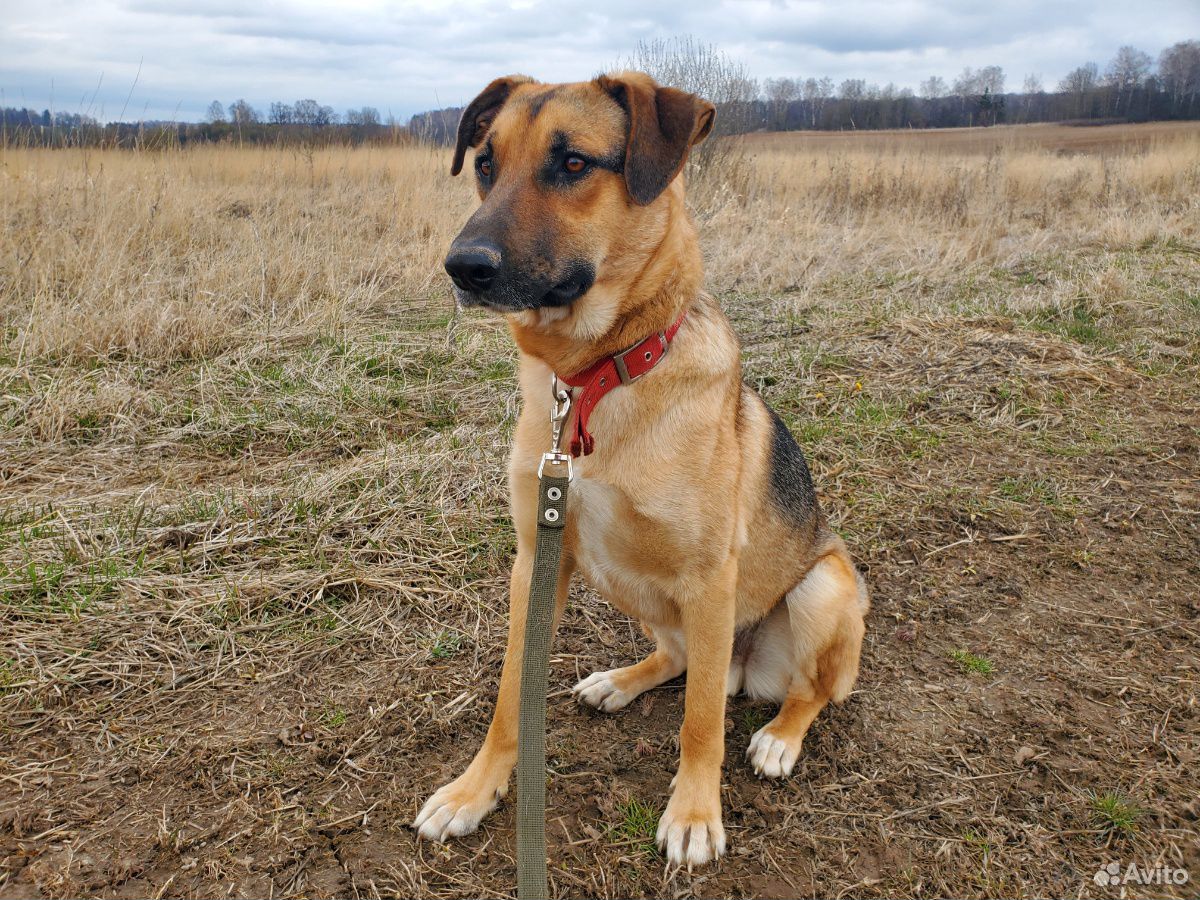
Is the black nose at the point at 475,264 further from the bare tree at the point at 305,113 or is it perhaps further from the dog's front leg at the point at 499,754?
the bare tree at the point at 305,113

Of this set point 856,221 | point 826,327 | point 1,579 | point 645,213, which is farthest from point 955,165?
point 1,579

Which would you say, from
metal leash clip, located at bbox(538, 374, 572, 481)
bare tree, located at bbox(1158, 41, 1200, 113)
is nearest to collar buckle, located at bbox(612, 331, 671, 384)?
metal leash clip, located at bbox(538, 374, 572, 481)

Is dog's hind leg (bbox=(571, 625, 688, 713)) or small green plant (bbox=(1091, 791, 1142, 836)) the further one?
dog's hind leg (bbox=(571, 625, 688, 713))

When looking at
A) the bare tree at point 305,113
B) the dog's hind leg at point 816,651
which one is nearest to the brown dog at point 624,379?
the dog's hind leg at point 816,651

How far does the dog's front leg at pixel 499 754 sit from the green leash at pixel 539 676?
1.29 ft

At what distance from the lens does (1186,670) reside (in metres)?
2.95

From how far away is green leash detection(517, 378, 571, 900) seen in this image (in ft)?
5.81

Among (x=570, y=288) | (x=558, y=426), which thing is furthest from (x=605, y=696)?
(x=570, y=288)

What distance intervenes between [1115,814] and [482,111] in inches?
118

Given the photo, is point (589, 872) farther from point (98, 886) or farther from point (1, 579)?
point (1, 579)

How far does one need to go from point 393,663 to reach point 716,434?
1544 millimetres

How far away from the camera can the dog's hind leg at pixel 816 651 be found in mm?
2666

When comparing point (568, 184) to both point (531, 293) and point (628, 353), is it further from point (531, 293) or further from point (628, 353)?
point (628, 353)

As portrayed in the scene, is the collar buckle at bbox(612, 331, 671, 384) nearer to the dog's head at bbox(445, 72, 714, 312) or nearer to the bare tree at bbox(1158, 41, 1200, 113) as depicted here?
the dog's head at bbox(445, 72, 714, 312)
